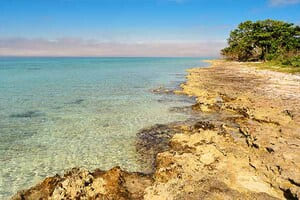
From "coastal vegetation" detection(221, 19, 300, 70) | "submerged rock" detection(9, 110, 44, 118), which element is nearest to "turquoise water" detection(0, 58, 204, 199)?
"submerged rock" detection(9, 110, 44, 118)

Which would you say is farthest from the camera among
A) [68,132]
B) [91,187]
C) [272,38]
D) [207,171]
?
[272,38]

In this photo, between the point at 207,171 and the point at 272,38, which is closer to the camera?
the point at 207,171

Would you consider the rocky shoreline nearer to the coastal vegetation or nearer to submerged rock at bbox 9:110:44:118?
submerged rock at bbox 9:110:44:118

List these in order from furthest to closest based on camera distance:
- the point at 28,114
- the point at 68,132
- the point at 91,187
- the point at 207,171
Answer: the point at 28,114 → the point at 68,132 → the point at 207,171 → the point at 91,187

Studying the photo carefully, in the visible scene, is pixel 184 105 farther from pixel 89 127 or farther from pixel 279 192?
pixel 279 192

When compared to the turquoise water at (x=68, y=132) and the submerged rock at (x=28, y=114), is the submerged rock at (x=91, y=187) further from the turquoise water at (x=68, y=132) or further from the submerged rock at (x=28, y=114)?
the submerged rock at (x=28, y=114)

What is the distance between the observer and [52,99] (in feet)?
88.2

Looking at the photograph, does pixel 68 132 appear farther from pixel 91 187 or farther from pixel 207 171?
pixel 207 171

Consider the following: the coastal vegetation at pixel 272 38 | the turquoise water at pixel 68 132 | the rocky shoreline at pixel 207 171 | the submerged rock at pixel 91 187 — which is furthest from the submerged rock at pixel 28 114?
the coastal vegetation at pixel 272 38


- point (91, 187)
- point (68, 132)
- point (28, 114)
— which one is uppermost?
point (91, 187)

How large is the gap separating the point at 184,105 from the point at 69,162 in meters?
12.8

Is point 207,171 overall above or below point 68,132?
above

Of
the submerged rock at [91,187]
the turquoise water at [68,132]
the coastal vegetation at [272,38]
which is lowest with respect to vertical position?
the turquoise water at [68,132]

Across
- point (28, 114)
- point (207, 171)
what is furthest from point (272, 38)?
point (207, 171)
